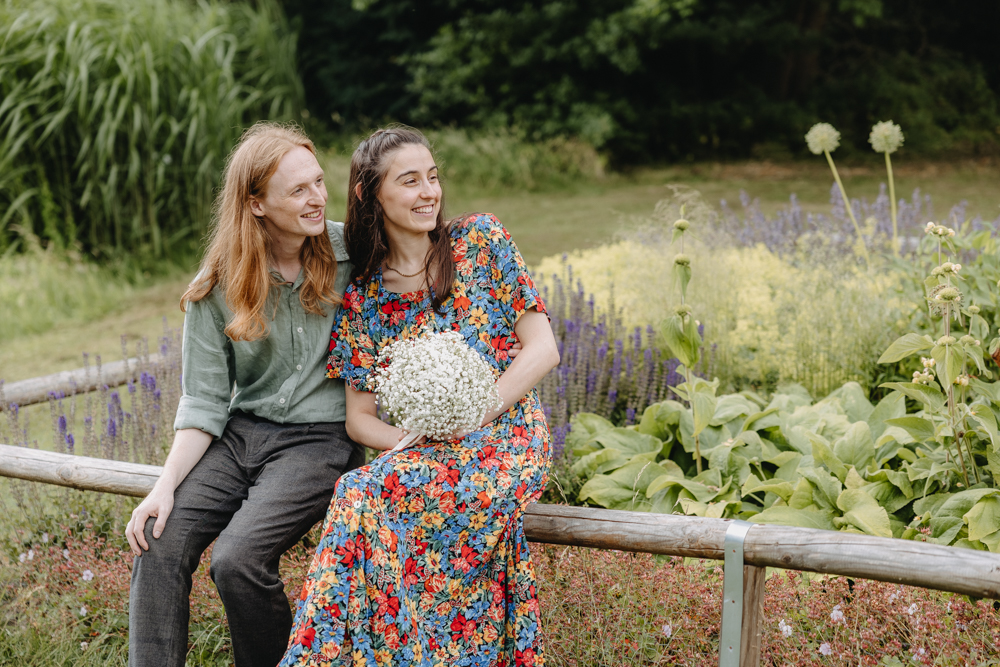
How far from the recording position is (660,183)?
1125cm

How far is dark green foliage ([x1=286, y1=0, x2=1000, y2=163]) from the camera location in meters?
12.1

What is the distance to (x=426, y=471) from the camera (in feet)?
7.02

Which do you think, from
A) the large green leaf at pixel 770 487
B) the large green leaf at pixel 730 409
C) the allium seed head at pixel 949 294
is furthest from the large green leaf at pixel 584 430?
the allium seed head at pixel 949 294

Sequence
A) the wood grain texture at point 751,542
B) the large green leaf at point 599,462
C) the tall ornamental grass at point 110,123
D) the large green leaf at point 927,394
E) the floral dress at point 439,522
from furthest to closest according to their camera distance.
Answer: the tall ornamental grass at point 110,123
the large green leaf at point 599,462
the large green leaf at point 927,394
the floral dress at point 439,522
the wood grain texture at point 751,542

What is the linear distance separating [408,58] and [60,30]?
256 inches

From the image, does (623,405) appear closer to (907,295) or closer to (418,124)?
(907,295)

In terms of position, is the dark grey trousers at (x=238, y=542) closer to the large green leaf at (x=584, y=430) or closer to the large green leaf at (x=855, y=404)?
the large green leaf at (x=584, y=430)

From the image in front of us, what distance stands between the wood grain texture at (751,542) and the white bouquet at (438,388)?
0.37m

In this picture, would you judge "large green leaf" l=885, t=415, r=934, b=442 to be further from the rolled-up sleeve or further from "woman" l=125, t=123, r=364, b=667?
the rolled-up sleeve

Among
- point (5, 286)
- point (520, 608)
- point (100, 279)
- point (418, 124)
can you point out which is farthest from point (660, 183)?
point (520, 608)

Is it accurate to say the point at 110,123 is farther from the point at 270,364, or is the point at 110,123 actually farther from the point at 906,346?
the point at 906,346

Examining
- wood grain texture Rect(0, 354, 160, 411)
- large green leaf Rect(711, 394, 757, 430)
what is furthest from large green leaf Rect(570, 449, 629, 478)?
wood grain texture Rect(0, 354, 160, 411)

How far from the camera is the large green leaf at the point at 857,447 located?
2.71 m

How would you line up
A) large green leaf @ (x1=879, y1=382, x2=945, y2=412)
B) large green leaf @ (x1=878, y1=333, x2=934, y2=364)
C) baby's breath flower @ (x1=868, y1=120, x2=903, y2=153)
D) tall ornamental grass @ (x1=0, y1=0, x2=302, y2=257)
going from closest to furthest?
large green leaf @ (x1=878, y1=333, x2=934, y2=364), large green leaf @ (x1=879, y1=382, x2=945, y2=412), baby's breath flower @ (x1=868, y1=120, x2=903, y2=153), tall ornamental grass @ (x1=0, y1=0, x2=302, y2=257)
